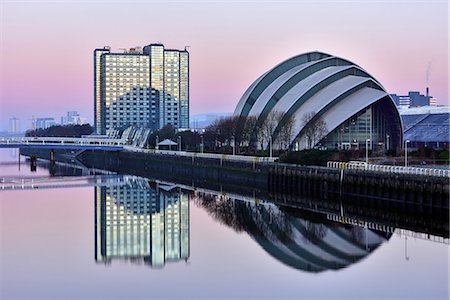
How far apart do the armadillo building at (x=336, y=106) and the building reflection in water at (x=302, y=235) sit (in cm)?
2418

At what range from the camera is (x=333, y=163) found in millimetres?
41719

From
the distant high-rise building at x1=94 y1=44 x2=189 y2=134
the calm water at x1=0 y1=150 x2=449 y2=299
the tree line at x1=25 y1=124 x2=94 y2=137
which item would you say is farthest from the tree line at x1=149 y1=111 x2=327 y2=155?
the distant high-rise building at x1=94 y1=44 x2=189 y2=134

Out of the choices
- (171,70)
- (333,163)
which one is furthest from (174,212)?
(171,70)

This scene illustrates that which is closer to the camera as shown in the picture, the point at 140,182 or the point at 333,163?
the point at 333,163

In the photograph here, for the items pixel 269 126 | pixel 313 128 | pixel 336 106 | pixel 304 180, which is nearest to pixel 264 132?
pixel 269 126

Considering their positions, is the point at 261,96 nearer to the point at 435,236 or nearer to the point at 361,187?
the point at 361,187

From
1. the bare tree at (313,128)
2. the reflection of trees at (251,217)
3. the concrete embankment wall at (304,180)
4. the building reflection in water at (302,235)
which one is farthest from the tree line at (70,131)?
the building reflection in water at (302,235)

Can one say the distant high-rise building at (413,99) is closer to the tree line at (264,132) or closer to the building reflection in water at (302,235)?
the tree line at (264,132)

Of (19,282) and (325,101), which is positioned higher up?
(325,101)

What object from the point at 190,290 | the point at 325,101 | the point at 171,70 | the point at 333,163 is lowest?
the point at 190,290

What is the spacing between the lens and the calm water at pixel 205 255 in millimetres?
20625

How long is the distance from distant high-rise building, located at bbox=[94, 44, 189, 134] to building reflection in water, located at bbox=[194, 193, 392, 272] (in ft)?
367

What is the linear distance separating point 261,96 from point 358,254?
1854 inches

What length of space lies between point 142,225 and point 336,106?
3287 cm
